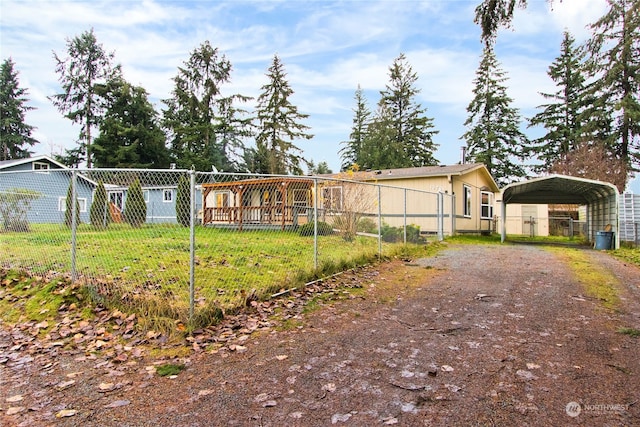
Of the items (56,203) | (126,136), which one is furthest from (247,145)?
(56,203)

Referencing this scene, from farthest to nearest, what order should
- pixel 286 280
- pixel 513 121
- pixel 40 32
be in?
pixel 513 121 → pixel 40 32 → pixel 286 280

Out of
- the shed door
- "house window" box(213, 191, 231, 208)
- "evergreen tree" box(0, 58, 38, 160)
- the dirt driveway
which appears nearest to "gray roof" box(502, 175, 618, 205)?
the shed door

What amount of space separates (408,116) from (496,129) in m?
7.77

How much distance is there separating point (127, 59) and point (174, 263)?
111 feet

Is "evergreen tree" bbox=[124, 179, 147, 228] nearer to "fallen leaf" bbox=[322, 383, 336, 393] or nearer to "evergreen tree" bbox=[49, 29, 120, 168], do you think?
"fallen leaf" bbox=[322, 383, 336, 393]

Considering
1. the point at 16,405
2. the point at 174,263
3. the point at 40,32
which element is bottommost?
the point at 16,405

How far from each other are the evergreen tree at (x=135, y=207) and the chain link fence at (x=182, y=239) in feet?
0.07

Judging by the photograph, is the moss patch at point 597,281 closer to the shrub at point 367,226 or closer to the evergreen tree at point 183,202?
the shrub at point 367,226

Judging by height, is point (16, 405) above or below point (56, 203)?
below

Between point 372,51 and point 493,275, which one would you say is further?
point 372,51

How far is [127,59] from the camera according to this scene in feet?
108

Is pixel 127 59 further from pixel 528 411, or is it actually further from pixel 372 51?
pixel 528 411

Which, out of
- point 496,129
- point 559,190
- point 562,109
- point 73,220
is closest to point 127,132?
point 73,220

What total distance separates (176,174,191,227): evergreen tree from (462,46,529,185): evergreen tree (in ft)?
95.2
